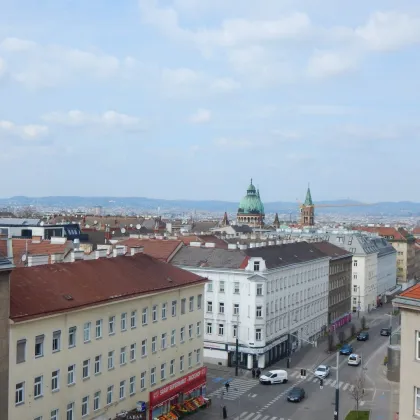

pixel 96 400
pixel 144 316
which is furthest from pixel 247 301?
pixel 96 400

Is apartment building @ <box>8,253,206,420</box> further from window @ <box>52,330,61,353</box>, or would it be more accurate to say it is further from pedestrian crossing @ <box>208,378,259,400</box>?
pedestrian crossing @ <box>208,378,259,400</box>

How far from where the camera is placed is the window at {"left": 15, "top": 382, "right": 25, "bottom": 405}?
125 feet

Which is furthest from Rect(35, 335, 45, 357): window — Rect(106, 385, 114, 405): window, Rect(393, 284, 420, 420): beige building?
Rect(393, 284, 420, 420): beige building

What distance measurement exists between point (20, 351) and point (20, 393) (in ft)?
7.98

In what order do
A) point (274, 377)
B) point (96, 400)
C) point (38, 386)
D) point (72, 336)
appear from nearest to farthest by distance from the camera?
point (38, 386)
point (72, 336)
point (96, 400)
point (274, 377)

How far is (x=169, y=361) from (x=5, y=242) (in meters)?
16.5

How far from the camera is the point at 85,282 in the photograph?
154 ft

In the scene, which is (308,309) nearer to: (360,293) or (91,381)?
(360,293)

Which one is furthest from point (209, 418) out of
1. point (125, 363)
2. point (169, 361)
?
point (125, 363)

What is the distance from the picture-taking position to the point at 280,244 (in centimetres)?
9212

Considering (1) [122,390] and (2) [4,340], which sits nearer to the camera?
(2) [4,340]

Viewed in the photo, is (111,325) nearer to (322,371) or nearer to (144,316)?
(144,316)

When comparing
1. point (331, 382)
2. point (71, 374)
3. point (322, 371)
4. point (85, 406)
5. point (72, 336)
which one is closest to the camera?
point (71, 374)

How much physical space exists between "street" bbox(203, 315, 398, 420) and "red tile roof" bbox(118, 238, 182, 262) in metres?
16.8
